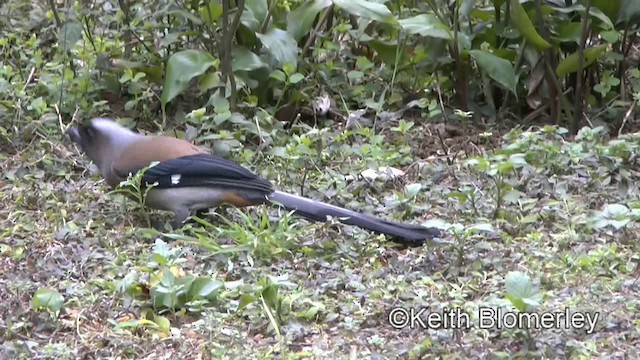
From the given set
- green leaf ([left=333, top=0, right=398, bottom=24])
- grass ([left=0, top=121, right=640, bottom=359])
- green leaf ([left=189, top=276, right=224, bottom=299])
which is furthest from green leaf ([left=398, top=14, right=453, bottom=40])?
green leaf ([left=189, top=276, right=224, bottom=299])

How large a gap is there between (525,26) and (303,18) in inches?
54.9

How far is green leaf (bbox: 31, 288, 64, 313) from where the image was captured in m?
4.79

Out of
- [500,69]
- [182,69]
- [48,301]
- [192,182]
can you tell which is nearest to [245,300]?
[48,301]

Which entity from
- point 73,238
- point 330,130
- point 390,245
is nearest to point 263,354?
point 390,245

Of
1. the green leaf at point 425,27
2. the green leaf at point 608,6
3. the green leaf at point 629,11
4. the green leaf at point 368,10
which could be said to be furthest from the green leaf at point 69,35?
the green leaf at point 629,11

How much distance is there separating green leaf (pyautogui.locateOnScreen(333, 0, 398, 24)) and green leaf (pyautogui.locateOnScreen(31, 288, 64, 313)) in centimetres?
286

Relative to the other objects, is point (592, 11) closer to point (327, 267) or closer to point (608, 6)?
point (608, 6)

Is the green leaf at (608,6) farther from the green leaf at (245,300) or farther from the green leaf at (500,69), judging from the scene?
the green leaf at (245,300)

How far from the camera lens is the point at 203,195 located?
20.0 ft

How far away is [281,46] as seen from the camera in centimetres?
730

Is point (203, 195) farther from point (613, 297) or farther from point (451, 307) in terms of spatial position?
point (613, 297)

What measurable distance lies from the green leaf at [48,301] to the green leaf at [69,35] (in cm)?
289

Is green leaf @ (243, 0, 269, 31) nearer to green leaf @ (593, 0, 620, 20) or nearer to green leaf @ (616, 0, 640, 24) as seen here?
green leaf @ (593, 0, 620, 20)

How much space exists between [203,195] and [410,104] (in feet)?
6.21
